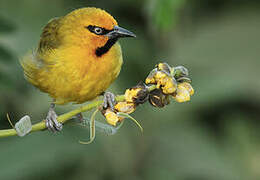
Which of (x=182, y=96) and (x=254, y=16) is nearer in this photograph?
(x=182, y=96)

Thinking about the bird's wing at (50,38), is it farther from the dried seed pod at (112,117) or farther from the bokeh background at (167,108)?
the dried seed pod at (112,117)

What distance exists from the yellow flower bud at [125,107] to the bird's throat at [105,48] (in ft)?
2.85

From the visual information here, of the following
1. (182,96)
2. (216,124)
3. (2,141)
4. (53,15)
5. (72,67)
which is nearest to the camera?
(182,96)

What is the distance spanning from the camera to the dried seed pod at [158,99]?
2.42 meters

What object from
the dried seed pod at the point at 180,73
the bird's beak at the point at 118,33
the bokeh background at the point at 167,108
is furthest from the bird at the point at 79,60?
the dried seed pod at the point at 180,73

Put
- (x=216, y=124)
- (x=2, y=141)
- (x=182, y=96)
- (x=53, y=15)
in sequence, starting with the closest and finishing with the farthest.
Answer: (x=182, y=96), (x=2, y=141), (x=53, y=15), (x=216, y=124)

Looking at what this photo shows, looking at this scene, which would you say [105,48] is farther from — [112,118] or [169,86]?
[169,86]

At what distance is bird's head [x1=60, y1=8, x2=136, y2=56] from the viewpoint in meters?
3.18

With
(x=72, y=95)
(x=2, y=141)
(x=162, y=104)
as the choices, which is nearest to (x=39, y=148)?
(x=2, y=141)

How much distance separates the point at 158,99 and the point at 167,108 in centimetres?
245

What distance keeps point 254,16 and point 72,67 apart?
9.14ft

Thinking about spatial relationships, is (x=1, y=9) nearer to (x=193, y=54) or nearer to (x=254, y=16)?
(x=193, y=54)

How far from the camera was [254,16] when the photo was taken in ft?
18.1

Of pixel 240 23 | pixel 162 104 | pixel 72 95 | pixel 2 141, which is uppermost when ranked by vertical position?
pixel 240 23
